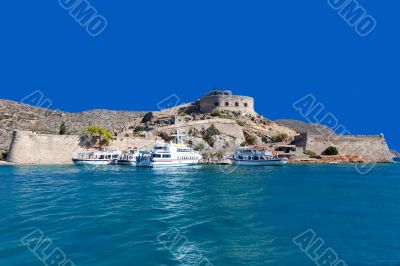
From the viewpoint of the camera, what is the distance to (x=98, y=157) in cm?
4503

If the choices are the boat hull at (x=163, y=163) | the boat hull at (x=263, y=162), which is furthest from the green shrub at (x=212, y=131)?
the boat hull at (x=163, y=163)

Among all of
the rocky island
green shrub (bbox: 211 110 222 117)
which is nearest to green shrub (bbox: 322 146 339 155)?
the rocky island

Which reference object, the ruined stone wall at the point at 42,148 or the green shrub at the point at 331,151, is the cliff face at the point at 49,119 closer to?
the ruined stone wall at the point at 42,148

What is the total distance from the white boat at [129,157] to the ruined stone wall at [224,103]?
70.6ft

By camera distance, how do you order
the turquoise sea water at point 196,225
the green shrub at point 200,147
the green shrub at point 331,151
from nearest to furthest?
the turquoise sea water at point 196,225 → the green shrub at point 331,151 → the green shrub at point 200,147

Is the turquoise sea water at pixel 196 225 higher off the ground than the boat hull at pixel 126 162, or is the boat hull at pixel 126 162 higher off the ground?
the boat hull at pixel 126 162

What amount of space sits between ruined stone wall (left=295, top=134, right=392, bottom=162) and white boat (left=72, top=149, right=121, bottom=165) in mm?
26364

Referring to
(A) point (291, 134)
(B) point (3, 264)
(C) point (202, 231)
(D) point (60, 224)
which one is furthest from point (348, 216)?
(A) point (291, 134)

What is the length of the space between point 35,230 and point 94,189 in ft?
30.1

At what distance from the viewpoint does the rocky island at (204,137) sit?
4541 cm

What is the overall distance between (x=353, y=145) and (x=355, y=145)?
290 millimetres

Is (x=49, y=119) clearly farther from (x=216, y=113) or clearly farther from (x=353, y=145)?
(x=353, y=145)

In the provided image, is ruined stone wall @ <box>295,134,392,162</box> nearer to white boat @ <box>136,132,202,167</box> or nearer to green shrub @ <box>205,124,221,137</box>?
green shrub @ <box>205,124,221,137</box>

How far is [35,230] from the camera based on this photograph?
10148 millimetres
